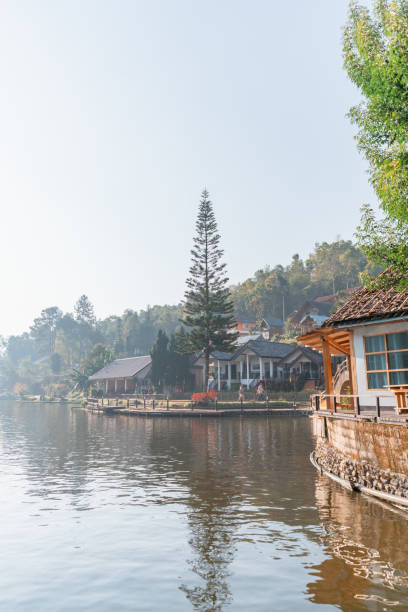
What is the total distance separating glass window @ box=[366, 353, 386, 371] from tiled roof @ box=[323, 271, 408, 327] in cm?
152

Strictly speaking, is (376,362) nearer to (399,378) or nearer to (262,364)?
(399,378)

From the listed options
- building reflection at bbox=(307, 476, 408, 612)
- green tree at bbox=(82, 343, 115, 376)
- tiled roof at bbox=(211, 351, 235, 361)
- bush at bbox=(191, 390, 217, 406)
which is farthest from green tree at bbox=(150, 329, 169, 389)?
building reflection at bbox=(307, 476, 408, 612)

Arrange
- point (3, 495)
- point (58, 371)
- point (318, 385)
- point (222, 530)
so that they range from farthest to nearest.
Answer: point (58, 371), point (318, 385), point (3, 495), point (222, 530)

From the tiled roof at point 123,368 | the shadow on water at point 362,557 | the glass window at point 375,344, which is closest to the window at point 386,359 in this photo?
the glass window at point 375,344

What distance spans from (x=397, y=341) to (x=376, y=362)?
46.9 inches

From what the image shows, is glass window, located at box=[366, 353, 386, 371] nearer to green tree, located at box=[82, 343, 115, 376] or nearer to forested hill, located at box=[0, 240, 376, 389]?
green tree, located at box=[82, 343, 115, 376]

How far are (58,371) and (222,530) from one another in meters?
125

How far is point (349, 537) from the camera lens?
387 inches

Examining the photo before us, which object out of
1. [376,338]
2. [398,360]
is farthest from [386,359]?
[376,338]

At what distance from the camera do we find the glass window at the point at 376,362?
16500 millimetres

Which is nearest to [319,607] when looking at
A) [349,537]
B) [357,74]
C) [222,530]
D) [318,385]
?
[349,537]

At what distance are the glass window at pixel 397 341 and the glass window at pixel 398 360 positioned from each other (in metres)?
0.20

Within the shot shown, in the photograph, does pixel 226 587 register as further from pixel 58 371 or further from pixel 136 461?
pixel 58 371

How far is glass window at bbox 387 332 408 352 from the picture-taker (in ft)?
51.9
